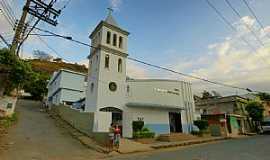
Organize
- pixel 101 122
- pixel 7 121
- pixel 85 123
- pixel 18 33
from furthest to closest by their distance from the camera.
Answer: pixel 7 121 → pixel 85 123 → pixel 101 122 → pixel 18 33

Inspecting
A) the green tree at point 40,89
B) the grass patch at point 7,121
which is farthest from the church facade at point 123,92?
the green tree at point 40,89

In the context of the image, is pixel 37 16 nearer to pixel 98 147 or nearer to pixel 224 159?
pixel 98 147

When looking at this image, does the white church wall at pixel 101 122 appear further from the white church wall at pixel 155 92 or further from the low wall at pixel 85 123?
the white church wall at pixel 155 92

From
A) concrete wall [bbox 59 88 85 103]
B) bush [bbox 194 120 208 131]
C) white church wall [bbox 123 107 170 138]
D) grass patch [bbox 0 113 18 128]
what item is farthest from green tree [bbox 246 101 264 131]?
grass patch [bbox 0 113 18 128]

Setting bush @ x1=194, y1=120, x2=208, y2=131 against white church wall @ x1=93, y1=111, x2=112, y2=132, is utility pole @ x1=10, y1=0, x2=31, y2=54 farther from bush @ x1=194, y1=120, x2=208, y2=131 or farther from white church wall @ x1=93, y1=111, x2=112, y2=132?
bush @ x1=194, y1=120, x2=208, y2=131

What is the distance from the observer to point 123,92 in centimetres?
2167

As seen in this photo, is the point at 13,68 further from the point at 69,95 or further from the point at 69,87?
the point at 69,95

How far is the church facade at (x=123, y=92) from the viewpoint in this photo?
20422 millimetres

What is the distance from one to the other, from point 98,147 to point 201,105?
3115 centimetres

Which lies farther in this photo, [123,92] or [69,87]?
[69,87]

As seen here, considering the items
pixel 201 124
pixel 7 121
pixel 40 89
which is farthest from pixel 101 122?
pixel 40 89

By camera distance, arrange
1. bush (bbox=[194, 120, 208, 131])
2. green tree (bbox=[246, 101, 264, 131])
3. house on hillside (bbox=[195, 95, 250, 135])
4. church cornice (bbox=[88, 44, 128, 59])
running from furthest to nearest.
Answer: green tree (bbox=[246, 101, 264, 131]) < house on hillside (bbox=[195, 95, 250, 135]) < bush (bbox=[194, 120, 208, 131]) < church cornice (bbox=[88, 44, 128, 59])

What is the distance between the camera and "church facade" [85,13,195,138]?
804 inches

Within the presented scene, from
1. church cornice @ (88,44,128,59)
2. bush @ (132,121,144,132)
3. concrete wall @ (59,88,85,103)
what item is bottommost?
bush @ (132,121,144,132)
